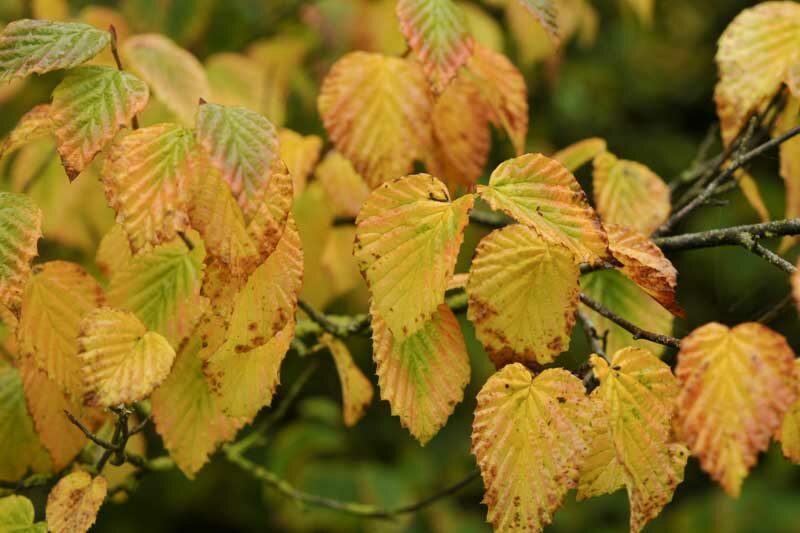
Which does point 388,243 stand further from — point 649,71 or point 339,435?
point 649,71

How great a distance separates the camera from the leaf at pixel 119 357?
727mm

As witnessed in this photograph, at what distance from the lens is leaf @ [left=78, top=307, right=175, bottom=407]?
727 millimetres

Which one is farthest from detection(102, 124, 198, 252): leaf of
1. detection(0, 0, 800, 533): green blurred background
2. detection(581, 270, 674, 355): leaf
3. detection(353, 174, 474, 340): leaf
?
detection(0, 0, 800, 533): green blurred background

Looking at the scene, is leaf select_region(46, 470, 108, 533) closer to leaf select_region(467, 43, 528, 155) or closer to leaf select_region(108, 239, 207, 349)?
leaf select_region(108, 239, 207, 349)

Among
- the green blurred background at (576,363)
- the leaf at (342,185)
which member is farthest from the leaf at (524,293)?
the green blurred background at (576,363)

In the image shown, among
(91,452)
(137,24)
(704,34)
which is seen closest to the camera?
(91,452)

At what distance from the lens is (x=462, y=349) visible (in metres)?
0.78

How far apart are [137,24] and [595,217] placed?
1.50 m

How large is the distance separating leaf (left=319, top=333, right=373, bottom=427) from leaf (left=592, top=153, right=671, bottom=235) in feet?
1.05

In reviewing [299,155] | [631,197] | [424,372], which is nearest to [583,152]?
[631,197]

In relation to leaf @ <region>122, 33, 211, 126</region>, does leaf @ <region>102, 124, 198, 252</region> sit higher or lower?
higher

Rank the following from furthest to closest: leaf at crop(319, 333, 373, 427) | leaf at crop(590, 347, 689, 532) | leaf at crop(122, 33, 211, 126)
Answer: leaf at crop(122, 33, 211, 126) < leaf at crop(319, 333, 373, 427) < leaf at crop(590, 347, 689, 532)

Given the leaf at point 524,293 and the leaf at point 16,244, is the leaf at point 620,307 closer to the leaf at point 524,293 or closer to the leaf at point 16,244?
the leaf at point 524,293

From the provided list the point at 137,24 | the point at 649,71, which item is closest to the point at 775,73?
the point at 137,24
